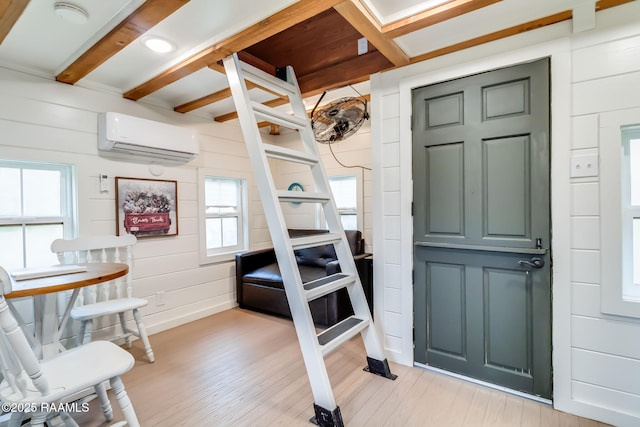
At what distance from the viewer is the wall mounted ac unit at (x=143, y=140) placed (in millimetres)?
2576

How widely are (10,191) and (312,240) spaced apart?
232cm

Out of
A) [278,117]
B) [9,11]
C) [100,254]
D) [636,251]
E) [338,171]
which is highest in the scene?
[9,11]

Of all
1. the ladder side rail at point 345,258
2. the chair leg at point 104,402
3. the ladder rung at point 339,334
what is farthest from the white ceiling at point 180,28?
the chair leg at point 104,402

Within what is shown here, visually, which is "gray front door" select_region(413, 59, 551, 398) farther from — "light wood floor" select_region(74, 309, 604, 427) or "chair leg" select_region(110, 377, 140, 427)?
"chair leg" select_region(110, 377, 140, 427)

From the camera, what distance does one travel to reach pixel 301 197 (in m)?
1.97

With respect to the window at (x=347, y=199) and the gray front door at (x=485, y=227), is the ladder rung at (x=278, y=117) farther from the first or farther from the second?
the window at (x=347, y=199)

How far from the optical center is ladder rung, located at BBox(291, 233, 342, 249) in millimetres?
1855

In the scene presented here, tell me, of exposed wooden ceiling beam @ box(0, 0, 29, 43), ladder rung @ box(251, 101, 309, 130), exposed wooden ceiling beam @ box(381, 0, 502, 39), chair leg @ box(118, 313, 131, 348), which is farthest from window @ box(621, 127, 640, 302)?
chair leg @ box(118, 313, 131, 348)

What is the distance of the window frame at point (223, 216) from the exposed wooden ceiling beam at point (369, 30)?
237 centimetres

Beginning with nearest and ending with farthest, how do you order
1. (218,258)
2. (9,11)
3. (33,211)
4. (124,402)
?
(124,402) → (9,11) → (33,211) → (218,258)

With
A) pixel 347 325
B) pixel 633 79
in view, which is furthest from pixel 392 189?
pixel 633 79

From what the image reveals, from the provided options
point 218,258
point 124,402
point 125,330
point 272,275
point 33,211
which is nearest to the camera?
point 124,402

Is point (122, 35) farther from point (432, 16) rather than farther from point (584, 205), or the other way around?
point (584, 205)

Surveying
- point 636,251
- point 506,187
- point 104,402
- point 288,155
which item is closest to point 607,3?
point 506,187
